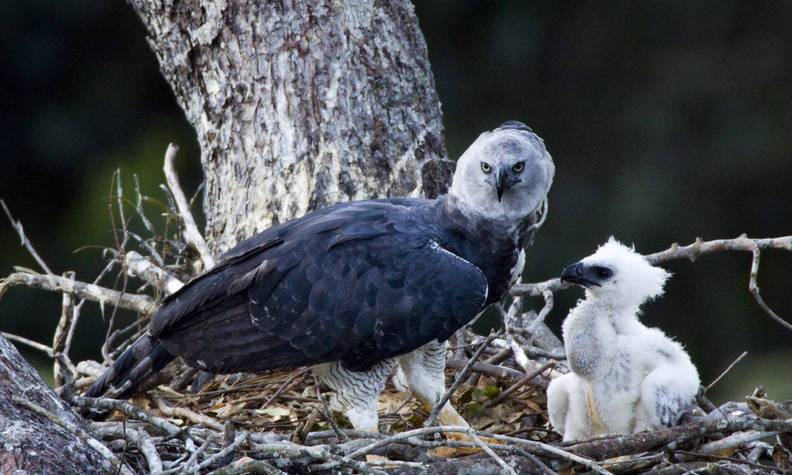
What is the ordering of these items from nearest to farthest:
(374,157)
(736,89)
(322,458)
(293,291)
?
(322,458) < (293,291) < (374,157) < (736,89)

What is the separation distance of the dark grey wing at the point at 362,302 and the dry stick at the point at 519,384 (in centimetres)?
37

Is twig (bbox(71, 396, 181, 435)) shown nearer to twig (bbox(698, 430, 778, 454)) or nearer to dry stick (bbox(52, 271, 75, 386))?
dry stick (bbox(52, 271, 75, 386))

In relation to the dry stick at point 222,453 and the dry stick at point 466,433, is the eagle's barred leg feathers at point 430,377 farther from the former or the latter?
the dry stick at point 222,453

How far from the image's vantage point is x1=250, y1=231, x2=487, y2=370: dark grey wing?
4.53 meters

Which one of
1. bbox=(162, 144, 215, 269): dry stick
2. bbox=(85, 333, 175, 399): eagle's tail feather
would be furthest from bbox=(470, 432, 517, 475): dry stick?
bbox=(162, 144, 215, 269): dry stick

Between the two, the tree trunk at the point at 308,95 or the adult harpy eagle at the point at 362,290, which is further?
the tree trunk at the point at 308,95

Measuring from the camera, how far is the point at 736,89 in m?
10.6

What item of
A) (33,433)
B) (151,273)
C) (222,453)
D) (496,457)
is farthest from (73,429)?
(151,273)

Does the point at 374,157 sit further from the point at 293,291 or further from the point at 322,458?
the point at 322,458

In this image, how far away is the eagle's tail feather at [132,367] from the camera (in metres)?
4.68

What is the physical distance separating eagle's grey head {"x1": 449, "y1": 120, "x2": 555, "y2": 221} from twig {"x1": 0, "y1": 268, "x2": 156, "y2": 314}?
49.9 inches

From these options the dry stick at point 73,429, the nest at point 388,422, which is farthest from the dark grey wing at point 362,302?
the dry stick at point 73,429

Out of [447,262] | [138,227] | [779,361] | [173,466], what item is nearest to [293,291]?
[447,262]

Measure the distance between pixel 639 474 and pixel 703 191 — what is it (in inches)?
243
